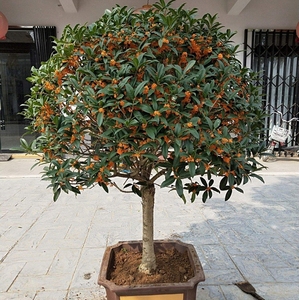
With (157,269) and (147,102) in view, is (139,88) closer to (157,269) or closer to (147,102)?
(147,102)

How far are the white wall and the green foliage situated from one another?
14.3 feet

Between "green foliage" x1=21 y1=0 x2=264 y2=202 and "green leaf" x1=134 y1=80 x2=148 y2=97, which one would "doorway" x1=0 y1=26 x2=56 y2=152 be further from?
"green leaf" x1=134 y1=80 x2=148 y2=97

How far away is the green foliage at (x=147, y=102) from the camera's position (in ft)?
3.80

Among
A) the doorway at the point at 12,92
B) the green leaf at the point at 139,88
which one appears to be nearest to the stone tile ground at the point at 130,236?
the green leaf at the point at 139,88

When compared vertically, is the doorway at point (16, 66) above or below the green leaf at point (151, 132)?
above

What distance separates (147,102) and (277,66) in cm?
537

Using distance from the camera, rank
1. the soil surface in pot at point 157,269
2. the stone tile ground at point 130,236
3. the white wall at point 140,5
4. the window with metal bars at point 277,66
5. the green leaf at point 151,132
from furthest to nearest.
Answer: the window with metal bars at point 277,66 < the white wall at point 140,5 < the stone tile ground at point 130,236 < the soil surface in pot at point 157,269 < the green leaf at point 151,132

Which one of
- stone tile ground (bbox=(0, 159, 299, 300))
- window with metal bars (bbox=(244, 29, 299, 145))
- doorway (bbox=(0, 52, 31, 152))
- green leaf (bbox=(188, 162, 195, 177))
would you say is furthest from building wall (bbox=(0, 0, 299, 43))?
green leaf (bbox=(188, 162, 195, 177))

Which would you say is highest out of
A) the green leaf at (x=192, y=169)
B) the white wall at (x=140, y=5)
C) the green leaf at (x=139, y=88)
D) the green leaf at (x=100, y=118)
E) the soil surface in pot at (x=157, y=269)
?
the white wall at (x=140, y=5)

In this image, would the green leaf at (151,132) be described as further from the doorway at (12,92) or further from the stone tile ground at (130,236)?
the doorway at (12,92)

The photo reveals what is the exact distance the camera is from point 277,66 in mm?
5828

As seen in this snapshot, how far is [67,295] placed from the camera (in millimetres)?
1928

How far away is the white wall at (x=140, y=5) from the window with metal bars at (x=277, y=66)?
0.54 feet

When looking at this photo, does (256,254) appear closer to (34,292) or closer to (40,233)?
(34,292)
